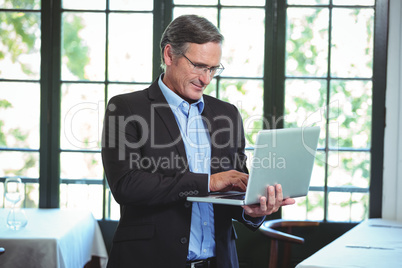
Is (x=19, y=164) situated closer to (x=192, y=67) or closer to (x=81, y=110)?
(x=81, y=110)

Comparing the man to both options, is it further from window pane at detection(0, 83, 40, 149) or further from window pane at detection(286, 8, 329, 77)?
window pane at detection(0, 83, 40, 149)

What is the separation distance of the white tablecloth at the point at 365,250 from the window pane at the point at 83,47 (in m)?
2.09

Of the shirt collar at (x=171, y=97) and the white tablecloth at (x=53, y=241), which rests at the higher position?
the shirt collar at (x=171, y=97)

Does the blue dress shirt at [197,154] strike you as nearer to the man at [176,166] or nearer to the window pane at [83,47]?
the man at [176,166]

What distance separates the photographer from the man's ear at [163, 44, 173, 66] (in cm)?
184

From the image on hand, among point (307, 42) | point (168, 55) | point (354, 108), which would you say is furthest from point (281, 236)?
point (168, 55)

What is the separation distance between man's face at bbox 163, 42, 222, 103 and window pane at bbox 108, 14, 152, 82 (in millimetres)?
2078

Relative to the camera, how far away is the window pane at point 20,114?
391 centimetres

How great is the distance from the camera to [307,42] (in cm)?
382

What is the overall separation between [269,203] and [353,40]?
99.2 inches

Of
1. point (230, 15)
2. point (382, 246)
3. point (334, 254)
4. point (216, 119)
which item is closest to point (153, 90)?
point (216, 119)

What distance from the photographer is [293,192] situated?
172cm

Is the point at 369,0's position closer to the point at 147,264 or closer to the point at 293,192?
the point at 293,192

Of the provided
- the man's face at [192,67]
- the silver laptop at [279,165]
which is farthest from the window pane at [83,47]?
the silver laptop at [279,165]
